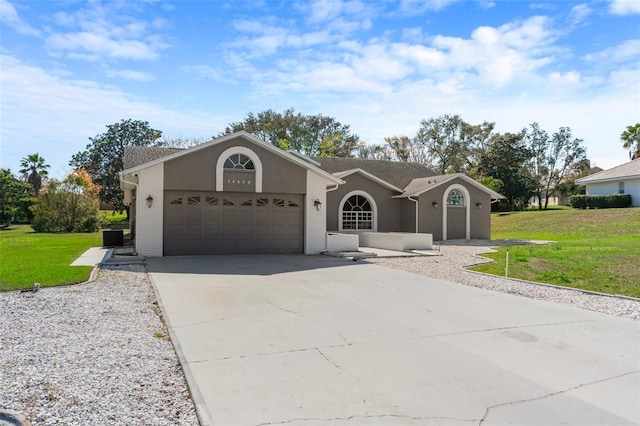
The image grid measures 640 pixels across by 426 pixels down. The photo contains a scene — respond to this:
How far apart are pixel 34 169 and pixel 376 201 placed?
155ft

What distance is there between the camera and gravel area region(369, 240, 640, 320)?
7.98m

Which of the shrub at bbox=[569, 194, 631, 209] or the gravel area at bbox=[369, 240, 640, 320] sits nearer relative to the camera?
the gravel area at bbox=[369, 240, 640, 320]

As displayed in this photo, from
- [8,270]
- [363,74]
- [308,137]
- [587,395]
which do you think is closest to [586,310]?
[587,395]

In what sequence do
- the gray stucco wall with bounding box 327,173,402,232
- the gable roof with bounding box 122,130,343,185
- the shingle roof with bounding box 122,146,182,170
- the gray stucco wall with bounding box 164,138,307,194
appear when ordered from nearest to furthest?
the gable roof with bounding box 122,130,343,185
the gray stucco wall with bounding box 164,138,307,194
the shingle roof with bounding box 122,146,182,170
the gray stucco wall with bounding box 327,173,402,232

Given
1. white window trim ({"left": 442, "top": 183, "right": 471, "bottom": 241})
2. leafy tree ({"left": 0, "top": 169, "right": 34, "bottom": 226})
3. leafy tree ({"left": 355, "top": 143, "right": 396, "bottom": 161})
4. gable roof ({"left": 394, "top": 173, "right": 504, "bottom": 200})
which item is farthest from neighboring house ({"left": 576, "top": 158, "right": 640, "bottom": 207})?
leafy tree ({"left": 0, "top": 169, "right": 34, "bottom": 226})

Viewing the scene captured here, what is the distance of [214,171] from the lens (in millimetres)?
15688

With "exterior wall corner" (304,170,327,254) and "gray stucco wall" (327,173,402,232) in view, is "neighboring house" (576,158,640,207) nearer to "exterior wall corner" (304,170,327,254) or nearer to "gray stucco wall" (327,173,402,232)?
"gray stucco wall" (327,173,402,232)

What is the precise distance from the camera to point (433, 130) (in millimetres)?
49344

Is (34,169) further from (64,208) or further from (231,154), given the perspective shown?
(231,154)

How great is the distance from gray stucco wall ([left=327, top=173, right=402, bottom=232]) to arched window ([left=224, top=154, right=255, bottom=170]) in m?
7.04

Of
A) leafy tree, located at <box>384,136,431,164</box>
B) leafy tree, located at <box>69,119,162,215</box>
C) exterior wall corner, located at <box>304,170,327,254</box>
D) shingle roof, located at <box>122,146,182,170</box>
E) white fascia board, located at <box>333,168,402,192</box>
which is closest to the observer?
exterior wall corner, located at <box>304,170,327,254</box>

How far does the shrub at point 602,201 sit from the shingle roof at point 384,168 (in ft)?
54.3

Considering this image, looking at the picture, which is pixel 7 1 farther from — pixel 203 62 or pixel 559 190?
pixel 559 190

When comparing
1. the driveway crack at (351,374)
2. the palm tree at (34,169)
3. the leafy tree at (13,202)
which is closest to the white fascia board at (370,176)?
the driveway crack at (351,374)
